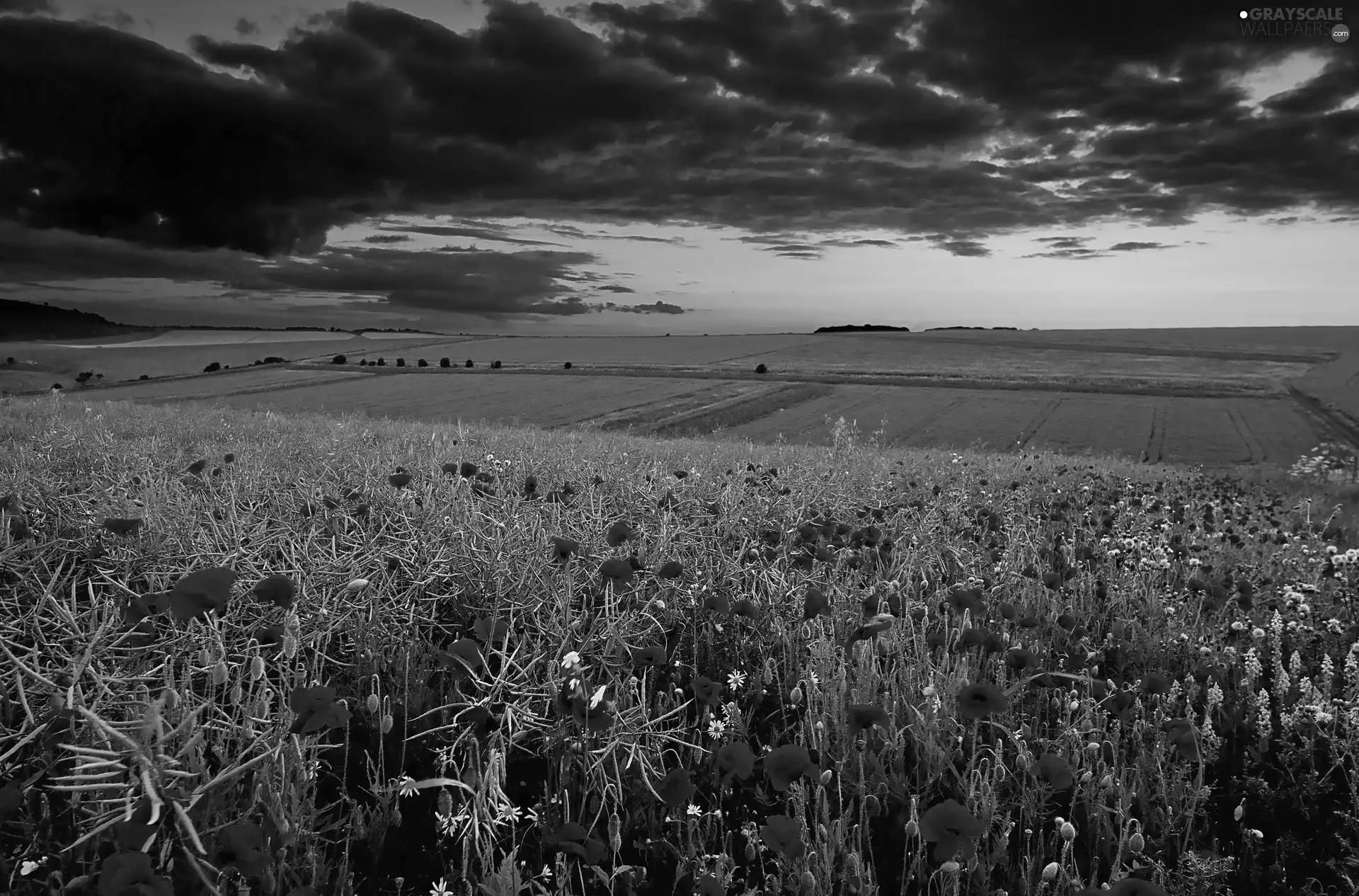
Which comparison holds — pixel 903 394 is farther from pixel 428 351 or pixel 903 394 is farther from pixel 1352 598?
pixel 428 351

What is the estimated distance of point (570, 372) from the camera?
180ft

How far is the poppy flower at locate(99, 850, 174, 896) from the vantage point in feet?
3.91

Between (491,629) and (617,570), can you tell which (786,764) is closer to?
(617,570)

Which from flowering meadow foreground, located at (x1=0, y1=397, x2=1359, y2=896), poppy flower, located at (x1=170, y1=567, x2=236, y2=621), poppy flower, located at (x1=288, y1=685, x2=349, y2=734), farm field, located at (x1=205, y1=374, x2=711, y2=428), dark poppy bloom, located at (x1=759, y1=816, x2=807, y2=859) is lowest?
farm field, located at (x1=205, y1=374, x2=711, y2=428)

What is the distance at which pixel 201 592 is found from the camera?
5.43 feet

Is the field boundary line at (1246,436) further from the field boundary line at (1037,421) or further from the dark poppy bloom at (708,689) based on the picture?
the dark poppy bloom at (708,689)

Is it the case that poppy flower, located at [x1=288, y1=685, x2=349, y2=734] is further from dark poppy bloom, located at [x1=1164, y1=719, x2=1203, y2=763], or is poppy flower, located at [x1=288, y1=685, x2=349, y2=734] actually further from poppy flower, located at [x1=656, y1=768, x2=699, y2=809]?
dark poppy bloom, located at [x1=1164, y1=719, x2=1203, y2=763]

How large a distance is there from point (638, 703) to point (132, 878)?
1533 millimetres

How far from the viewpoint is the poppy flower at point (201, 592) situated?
64.6 inches

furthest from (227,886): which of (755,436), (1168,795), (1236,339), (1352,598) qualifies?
(1236,339)

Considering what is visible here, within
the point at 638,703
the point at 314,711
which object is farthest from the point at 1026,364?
the point at 314,711

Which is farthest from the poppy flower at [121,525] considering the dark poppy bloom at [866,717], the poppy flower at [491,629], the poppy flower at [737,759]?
the dark poppy bloom at [866,717]

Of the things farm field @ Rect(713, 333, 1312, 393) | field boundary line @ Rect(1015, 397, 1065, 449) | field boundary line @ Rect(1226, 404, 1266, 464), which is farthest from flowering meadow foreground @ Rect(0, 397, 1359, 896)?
farm field @ Rect(713, 333, 1312, 393)

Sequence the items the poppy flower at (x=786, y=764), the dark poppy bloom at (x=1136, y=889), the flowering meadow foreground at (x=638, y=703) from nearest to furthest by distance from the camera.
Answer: the dark poppy bloom at (x=1136, y=889) → the poppy flower at (x=786, y=764) → the flowering meadow foreground at (x=638, y=703)
